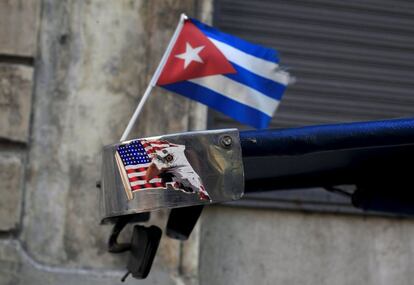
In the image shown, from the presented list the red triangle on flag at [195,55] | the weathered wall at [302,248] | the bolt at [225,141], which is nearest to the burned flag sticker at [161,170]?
the bolt at [225,141]

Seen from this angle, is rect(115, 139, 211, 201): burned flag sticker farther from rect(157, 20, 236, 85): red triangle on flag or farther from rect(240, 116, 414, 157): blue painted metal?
rect(157, 20, 236, 85): red triangle on flag

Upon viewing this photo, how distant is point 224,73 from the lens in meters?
4.32

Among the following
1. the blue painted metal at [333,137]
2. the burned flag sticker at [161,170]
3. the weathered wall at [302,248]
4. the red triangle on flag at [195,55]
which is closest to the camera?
the burned flag sticker at [161,170]

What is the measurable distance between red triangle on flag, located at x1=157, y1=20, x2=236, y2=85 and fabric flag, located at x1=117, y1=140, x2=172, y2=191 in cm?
166

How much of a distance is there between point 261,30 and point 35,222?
232cm

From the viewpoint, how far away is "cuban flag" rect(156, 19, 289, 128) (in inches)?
169

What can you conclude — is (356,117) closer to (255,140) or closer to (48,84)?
(48,84)

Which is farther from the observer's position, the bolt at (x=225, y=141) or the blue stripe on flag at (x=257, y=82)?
the blue stripe on flag at (x=257, y=82)

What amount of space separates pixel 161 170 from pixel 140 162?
0.08 meters

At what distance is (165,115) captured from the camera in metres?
6.21

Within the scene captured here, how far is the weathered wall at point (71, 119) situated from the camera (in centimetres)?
599

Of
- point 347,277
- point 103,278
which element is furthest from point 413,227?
point 103,278

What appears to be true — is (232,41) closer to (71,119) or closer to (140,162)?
(140,162)

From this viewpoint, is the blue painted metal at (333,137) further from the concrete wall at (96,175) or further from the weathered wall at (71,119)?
the weathered wall at (71,119)
